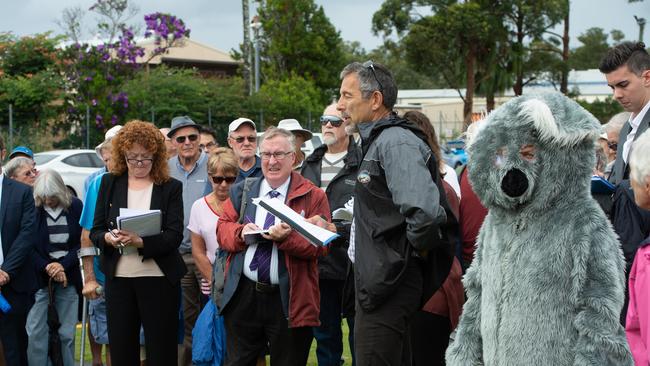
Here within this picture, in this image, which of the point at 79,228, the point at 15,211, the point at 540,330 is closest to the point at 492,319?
the point at 540,330

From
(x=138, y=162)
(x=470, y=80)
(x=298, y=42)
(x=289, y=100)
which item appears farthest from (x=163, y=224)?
(x=470, y=80)

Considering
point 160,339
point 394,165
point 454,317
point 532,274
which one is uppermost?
point 394,165

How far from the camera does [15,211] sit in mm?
6504

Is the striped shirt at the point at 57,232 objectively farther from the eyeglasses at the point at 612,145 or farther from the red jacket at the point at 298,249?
the eyeglasses at the point at 612,145

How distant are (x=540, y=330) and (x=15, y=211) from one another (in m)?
4.59

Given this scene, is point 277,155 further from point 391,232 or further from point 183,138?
point 183,138

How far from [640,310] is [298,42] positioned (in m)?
35.4

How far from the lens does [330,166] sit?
7.16 meters

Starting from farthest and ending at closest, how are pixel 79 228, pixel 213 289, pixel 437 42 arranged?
pixel 437 42, pixel 79 228, pixel 213 289

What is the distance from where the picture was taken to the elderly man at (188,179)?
7.32 metres

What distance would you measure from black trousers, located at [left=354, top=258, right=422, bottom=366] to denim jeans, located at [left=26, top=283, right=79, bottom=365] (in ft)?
11.9

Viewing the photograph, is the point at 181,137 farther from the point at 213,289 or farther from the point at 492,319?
the point at 492,319

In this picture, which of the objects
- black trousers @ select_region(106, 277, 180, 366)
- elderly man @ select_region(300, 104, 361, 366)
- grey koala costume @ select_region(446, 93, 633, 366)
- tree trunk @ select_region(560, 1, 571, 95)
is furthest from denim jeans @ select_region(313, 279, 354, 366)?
tree trunk @ select_region(560, 1, 571, 95)

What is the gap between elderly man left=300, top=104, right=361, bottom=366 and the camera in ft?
21.3
